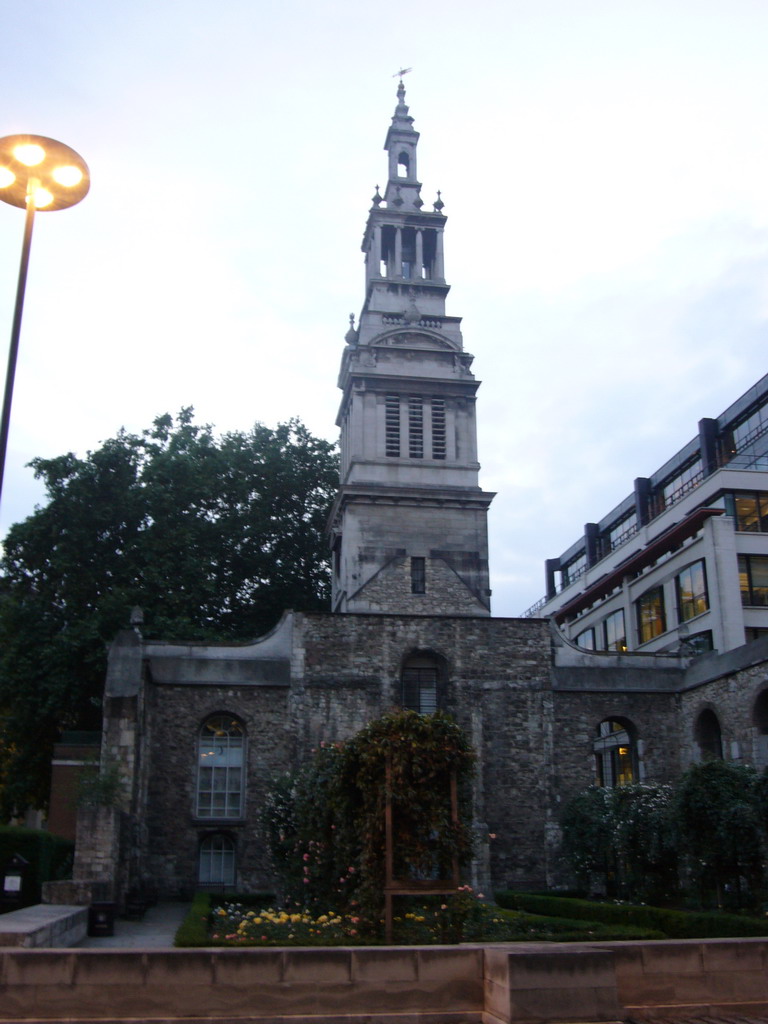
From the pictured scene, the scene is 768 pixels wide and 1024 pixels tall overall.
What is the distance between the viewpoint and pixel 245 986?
946 centimetres

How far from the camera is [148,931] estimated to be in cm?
2203

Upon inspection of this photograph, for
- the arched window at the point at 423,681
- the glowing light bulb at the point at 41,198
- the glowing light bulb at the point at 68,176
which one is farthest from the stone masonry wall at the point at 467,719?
the glowing light bulb at the point at 68,176

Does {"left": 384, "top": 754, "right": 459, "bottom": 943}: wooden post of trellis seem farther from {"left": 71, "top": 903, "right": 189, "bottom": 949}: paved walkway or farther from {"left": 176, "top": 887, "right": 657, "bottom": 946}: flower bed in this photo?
{"left": 71, "top": 903, "right": 189, "bottom": 949}: paved walkway

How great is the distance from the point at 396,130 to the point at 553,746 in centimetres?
3041

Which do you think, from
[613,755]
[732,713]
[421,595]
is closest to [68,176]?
[732,713]

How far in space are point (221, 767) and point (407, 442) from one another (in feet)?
49.4

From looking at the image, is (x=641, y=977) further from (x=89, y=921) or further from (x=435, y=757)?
(x=89, y=921)

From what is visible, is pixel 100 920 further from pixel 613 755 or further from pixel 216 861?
pixel 613 755


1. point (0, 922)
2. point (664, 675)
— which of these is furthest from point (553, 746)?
point (0, 922)

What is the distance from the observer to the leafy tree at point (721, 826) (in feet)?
70.3

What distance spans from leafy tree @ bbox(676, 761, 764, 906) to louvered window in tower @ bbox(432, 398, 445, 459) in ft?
61.4

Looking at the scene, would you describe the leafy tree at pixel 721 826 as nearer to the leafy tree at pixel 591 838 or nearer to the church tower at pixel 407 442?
the leafy tree at pixel 591 838

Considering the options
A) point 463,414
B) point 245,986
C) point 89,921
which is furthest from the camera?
point 463,414

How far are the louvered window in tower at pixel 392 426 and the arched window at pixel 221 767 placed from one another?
43.0 ft
